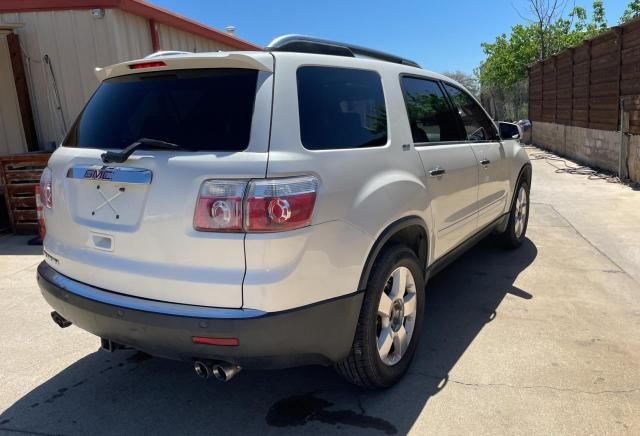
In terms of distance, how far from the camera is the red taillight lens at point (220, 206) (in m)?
2.12

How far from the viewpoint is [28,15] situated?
23.6 ft

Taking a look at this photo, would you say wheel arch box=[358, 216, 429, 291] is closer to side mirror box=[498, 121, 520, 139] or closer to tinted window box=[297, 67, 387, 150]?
tinted window box=[297, 67, 387, 150]

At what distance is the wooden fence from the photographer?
368 inches

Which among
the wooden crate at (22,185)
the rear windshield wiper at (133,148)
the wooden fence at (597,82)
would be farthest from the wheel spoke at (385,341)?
the wooden fence at (597,82)

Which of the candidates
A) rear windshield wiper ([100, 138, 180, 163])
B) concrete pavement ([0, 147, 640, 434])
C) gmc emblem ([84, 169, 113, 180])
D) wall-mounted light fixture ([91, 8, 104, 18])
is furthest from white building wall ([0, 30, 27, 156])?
rear windshield wiper ([100, 138, 180, 163])

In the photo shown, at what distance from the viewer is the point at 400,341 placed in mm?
2996

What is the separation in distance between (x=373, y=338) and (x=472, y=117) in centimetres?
247

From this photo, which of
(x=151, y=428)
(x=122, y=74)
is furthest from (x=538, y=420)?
(x=122, y=74)

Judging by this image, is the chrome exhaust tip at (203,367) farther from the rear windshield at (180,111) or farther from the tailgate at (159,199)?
the rear windshield at (180,111)

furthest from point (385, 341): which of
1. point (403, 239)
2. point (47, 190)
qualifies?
point (47, 190)

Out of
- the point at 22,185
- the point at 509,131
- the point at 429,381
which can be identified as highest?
the point at 509,131

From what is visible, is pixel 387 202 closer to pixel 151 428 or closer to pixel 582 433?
pixel 582 433

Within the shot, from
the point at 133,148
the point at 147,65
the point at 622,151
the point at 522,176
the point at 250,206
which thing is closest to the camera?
the point at 250,206

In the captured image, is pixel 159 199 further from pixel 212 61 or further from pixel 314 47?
pixel 314 47
